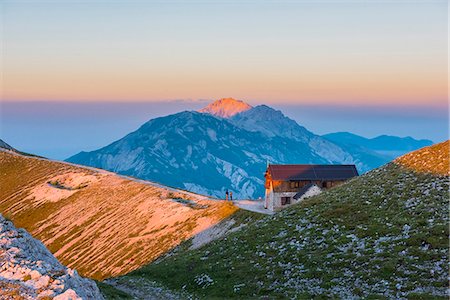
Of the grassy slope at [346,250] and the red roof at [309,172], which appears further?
the red roof at [309,172]

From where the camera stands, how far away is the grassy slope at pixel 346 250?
120 feet

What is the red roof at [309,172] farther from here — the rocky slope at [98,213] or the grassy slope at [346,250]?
the grassy slope at [346,250]

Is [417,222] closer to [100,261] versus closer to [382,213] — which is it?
[382,213]

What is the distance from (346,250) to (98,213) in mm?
96230

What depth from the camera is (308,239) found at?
48.7 metres

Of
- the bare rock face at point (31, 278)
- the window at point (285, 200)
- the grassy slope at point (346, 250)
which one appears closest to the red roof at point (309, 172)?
the window at point (285, 200)

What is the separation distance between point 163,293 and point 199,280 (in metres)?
4.18

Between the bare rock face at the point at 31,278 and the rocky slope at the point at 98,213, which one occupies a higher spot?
the bare rock face at the point at 31,278

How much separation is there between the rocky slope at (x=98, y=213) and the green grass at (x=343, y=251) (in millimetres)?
25839

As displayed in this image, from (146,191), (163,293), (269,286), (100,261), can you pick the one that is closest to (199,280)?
(163,293)

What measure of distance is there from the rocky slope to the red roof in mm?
14849

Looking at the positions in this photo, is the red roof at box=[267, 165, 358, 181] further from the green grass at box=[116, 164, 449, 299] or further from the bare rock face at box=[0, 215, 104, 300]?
the bare rock face at box=[0, 215, 104, 300]

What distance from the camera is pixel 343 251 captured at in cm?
4322

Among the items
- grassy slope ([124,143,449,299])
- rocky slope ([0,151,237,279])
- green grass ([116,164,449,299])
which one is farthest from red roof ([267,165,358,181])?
green grass ([116,164,449,299])
